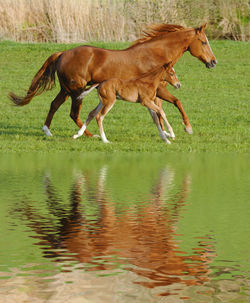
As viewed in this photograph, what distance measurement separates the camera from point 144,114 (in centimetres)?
1833

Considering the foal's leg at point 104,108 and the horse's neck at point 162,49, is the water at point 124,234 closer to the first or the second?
the foal's leg at point 104,108

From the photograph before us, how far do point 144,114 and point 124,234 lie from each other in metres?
12.2

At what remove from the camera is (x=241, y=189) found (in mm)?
8898

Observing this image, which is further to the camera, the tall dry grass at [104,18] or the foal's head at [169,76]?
the tall dry grass at [104,18]

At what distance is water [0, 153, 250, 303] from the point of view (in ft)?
15.7

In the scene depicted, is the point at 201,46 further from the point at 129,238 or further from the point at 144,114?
the point at 129,238

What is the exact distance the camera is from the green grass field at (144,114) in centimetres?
1350

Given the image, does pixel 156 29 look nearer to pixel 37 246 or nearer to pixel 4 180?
pixel 4 180

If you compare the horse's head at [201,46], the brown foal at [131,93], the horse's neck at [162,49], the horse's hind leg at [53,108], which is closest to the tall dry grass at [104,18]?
the horse's hind leg at [53,108]

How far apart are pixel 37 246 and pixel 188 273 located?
4.16 ft

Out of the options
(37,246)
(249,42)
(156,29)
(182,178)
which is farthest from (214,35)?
(37,246)

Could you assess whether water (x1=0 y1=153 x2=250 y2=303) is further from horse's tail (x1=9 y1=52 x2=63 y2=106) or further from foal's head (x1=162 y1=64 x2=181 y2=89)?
horse's tail (x1=9 y1=52 x2=63 y2=106)

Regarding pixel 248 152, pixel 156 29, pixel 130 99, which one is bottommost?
pixel 248 152

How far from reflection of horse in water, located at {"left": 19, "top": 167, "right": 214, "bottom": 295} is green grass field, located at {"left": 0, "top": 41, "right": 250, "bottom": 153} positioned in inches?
198
